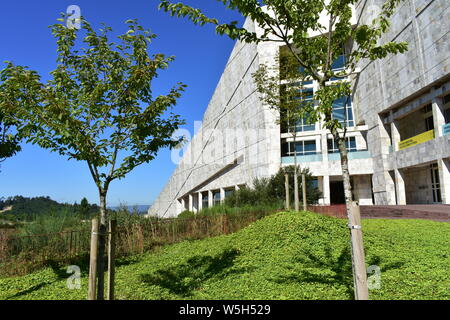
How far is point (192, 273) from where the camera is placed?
244 inches

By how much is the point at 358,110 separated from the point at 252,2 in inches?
1223

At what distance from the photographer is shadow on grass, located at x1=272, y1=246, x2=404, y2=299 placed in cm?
507

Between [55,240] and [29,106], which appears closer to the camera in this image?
[29,106]

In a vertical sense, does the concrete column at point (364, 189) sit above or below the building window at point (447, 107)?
below

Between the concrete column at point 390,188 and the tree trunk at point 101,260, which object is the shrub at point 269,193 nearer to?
the concrete column at point 390,188

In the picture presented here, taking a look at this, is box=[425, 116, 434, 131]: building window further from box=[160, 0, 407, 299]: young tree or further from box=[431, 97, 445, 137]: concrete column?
box=[160, 0, 407, 299]: young tree

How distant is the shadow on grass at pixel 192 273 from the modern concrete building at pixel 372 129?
1012 centimetres

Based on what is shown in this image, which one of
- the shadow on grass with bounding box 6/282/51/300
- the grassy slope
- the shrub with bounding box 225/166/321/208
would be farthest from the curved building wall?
the shadow on grass with bounding box 6/282/51/300

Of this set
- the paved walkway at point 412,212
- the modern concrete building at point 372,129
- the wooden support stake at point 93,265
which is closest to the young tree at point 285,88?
the modern concrete building at point 372,129

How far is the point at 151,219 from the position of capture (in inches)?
417

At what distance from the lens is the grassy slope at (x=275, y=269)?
4.75 metres
